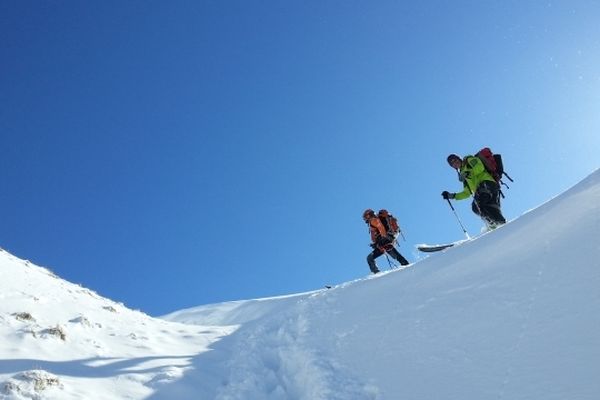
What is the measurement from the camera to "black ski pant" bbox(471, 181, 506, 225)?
11.1m

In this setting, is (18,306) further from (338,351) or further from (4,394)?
(338,351)

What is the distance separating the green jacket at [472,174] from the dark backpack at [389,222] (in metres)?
3.15

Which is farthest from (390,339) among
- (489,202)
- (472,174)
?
(472,174)

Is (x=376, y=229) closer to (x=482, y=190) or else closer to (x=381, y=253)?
(x=381, y=253)

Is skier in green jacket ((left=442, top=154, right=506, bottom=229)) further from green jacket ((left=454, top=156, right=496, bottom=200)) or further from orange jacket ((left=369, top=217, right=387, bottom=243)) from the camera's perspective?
orange jacket ((left=369, top=217, right=387, bottom=243))

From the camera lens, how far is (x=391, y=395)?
4.55 meters

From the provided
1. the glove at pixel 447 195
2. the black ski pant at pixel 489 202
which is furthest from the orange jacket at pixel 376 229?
the black ski pant at pixel 489 202

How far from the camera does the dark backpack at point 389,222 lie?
14461mm

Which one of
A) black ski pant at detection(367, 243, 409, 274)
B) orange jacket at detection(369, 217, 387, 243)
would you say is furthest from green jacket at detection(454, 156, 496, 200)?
orange jacket at detection(369, 217, 387, 243)

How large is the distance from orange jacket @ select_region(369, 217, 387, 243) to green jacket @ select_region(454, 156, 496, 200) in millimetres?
3191

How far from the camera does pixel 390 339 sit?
580 centimetres

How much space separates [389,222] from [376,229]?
0.49 meters

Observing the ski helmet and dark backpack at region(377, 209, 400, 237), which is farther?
dark backpack at region(377, 209, 400, 237)

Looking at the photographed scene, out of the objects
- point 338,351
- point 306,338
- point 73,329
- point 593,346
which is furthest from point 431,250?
point 593,346
